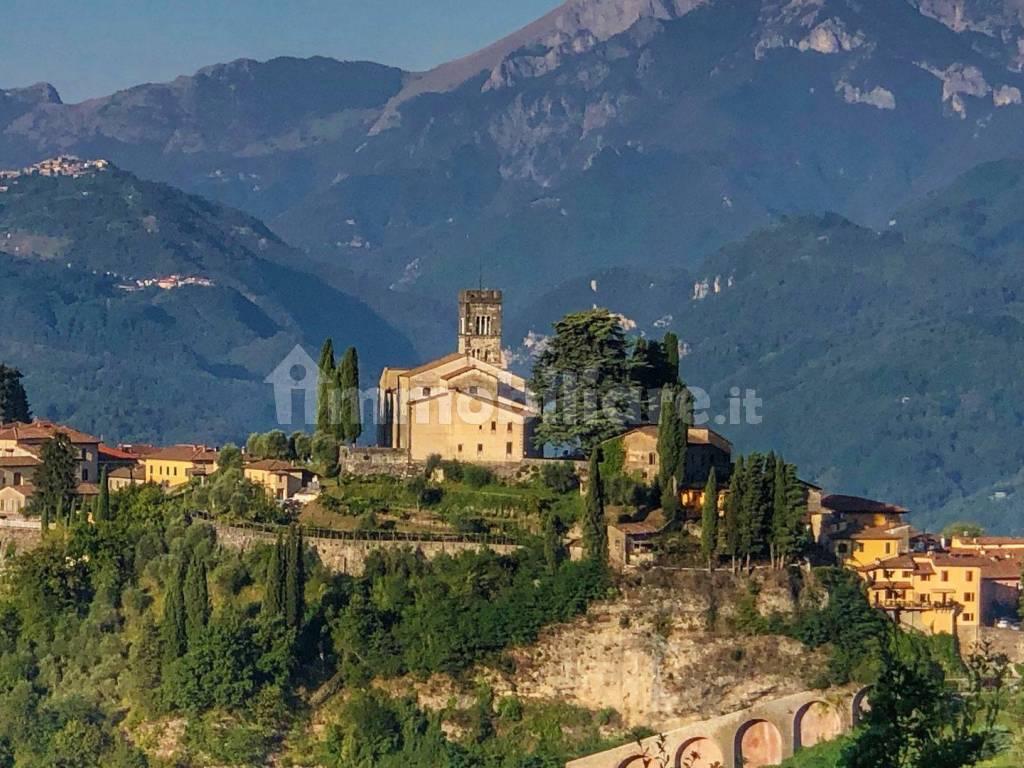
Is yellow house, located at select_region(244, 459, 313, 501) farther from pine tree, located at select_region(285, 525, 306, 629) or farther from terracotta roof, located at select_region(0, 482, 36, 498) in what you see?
pine tree, located at select_region(285, 525, 306, 629)

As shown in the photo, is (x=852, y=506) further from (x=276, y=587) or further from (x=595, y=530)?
(x=276, y=587)

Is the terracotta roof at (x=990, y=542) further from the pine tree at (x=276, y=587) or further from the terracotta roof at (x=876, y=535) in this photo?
the pine tree at (x=276, y=587)

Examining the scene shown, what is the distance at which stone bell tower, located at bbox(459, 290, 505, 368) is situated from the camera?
92.7 m

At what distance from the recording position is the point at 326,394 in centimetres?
8688

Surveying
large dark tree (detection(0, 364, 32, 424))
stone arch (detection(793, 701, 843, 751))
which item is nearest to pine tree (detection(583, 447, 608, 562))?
stone arch (detection(793, 701, 843, 751))

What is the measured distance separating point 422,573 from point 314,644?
10.5 ft

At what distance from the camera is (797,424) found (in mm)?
198875

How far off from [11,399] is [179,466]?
9959mm

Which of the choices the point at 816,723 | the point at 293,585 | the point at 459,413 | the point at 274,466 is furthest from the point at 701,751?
the point at 274,466

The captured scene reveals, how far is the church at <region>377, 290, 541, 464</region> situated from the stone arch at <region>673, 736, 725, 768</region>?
10765 millimetres

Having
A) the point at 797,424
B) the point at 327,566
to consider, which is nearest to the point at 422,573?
the point at 327,566

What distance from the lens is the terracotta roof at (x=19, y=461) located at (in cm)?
8919

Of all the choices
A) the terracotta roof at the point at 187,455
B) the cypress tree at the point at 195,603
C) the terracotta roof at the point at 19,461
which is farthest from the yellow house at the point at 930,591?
the terracotta roof at the point at 19,461

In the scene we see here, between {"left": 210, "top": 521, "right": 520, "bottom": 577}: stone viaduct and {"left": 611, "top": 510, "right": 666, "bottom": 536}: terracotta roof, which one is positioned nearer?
{"left": 611, "top": 510, "right": 666, "bottom": 536}: terracotta roof
